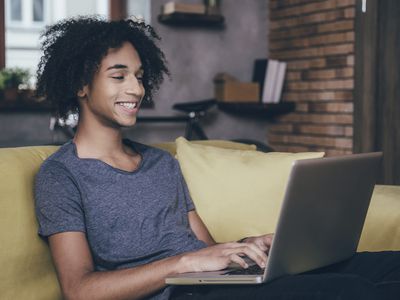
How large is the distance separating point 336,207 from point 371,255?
0.30 m

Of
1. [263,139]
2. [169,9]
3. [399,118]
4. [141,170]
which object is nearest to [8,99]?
[169,9]

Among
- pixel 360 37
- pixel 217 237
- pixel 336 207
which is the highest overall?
pixel 360 37

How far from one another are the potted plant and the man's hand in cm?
298

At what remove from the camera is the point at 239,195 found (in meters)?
2.24

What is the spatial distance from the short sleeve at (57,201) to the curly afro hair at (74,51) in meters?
0.29

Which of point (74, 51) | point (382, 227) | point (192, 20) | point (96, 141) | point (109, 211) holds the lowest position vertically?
point (382, 227)

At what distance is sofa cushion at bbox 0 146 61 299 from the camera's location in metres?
1.75

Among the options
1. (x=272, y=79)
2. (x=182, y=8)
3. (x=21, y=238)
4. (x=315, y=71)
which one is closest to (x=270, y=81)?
(x=272, y=79)

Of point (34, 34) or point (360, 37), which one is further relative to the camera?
point (34, 34)

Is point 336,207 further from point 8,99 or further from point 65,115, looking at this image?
point 8,99

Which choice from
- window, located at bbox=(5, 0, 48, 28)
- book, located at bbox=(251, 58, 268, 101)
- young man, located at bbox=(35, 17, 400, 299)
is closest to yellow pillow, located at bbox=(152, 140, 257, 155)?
young man, located at bbox=(35, 17, 400, 299)

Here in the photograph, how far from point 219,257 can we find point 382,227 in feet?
2.84

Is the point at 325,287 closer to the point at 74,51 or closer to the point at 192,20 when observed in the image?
the point at 74,51

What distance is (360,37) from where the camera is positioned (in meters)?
4.16
